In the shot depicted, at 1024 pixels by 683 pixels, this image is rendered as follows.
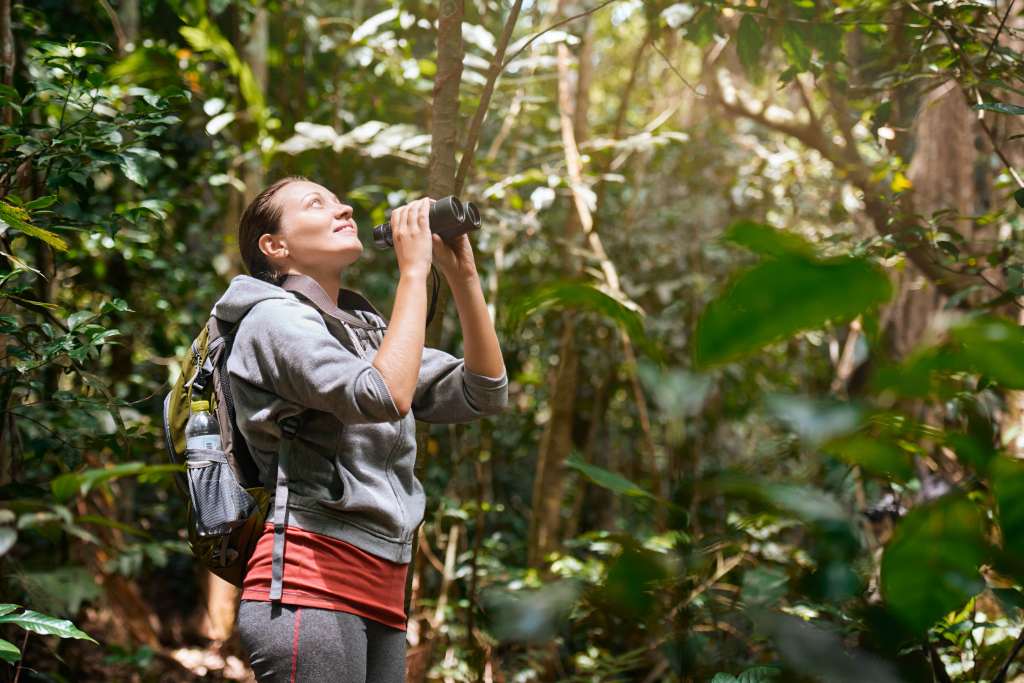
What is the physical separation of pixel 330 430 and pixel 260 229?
44 cm

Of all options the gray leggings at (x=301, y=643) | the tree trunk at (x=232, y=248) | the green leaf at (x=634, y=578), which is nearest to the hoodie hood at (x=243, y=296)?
the gray leggings at (x=301, y=643)

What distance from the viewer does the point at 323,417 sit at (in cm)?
145

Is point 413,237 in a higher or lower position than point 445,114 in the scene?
lower

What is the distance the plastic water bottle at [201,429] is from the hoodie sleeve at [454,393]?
388mm

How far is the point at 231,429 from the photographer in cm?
147

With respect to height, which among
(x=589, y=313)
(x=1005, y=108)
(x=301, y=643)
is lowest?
(x=301, y=643)

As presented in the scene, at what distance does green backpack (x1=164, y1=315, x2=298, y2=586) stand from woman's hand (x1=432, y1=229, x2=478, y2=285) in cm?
37

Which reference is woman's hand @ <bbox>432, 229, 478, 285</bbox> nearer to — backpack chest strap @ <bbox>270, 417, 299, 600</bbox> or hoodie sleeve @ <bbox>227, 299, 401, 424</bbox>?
hoodie sleeve @ <bbox>227, 299, 401, 424</bbox>

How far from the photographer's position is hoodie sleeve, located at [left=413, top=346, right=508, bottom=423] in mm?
1660

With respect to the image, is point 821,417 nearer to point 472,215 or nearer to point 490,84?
point 472,215

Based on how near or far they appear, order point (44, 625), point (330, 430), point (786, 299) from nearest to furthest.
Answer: point (786, 299) < point (44, 625) < point (330, 430)

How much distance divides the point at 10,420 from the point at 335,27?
2740 millimetres

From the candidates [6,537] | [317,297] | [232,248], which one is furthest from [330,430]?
[232,248]

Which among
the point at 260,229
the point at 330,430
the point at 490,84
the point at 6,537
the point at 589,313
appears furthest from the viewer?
the point at 589,313
